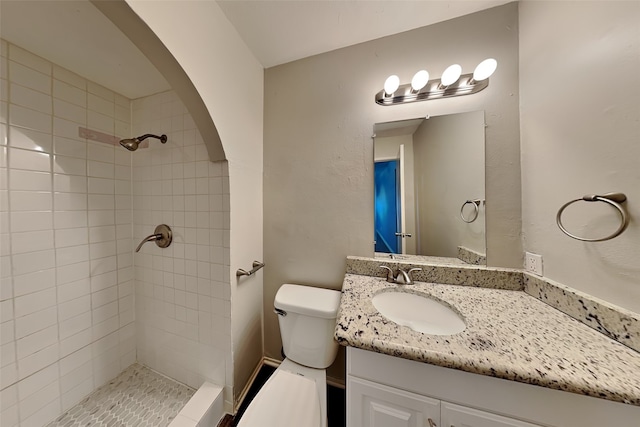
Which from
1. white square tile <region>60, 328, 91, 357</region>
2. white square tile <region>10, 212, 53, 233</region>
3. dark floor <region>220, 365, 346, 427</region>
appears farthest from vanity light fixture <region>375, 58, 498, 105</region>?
white square tile <region>60, 328, 91, 357</region>

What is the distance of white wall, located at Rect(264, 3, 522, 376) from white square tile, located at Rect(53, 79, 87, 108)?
1088 millimetres

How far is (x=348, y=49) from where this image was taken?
1.25 metres

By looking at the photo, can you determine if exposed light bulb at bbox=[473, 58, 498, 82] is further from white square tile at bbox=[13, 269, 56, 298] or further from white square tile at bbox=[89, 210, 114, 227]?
white square tile at bbox=[13, 269, 56, 298]

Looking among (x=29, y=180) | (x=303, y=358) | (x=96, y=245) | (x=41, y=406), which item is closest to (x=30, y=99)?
(x=29, y=180)

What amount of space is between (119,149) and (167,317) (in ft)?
3.97

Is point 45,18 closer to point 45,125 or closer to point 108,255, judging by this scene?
point 45,125

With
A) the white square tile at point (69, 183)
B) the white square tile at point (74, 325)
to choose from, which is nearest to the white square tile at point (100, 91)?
the white square tile at point (69, 183)

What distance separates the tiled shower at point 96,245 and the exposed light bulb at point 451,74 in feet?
4.28

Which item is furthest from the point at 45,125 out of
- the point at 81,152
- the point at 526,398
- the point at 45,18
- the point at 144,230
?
Answer: the point at 526,398

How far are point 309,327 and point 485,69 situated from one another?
1.64m

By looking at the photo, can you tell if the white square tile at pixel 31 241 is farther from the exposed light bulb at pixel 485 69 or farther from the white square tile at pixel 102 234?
the exposed light bulb at pixel 485 69

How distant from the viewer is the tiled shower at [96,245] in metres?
0.95

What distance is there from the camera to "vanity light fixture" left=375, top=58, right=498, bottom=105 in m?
0.99

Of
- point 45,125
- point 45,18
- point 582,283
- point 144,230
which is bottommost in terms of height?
point 582,283
